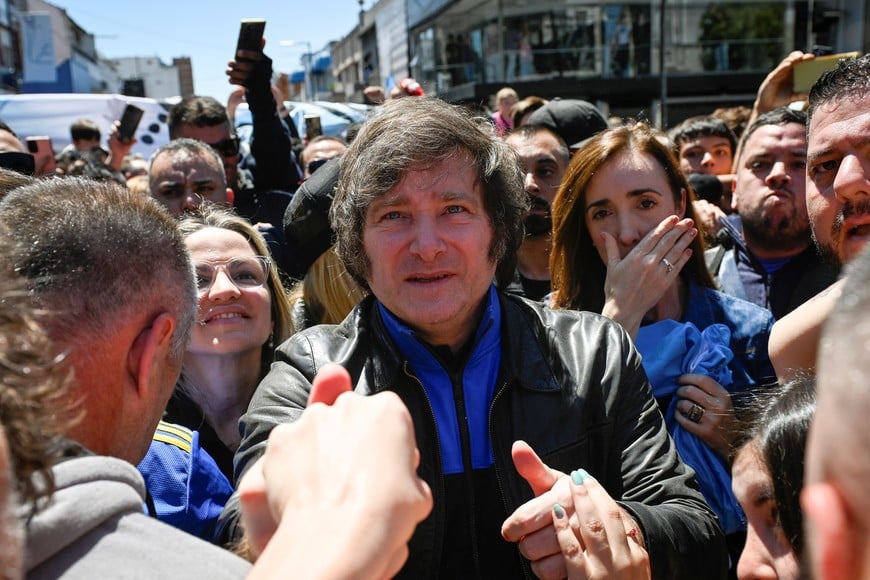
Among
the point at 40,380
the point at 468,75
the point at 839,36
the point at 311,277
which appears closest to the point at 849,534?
the point at 40,380

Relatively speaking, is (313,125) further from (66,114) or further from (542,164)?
(542,164)

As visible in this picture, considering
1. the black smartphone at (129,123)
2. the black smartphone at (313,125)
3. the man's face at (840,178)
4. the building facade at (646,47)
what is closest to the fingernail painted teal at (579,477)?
the man's face at (840,178)

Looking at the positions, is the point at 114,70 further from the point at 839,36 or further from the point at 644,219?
the point at 644,219

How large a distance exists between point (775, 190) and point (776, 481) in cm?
183

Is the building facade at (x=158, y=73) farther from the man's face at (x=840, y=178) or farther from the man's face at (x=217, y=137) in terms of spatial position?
the man's face at (x=840, y=178)

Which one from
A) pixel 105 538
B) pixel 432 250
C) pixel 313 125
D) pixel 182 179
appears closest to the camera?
pixel 105 538

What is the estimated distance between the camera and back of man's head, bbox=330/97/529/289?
1.98 metres

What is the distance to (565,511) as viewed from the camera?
1455 mm

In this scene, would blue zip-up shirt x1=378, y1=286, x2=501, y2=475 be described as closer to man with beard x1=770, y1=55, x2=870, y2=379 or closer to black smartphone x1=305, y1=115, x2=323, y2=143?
man with beard x1=770, y1=55, x2=870, y2=379

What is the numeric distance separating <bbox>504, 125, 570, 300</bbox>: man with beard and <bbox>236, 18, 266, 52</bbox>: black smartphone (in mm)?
1598

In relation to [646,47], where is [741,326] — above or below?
below

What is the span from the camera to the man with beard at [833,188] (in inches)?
73.7

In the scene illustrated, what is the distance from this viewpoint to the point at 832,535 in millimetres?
675

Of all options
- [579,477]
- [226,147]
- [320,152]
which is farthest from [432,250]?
[226,147]
